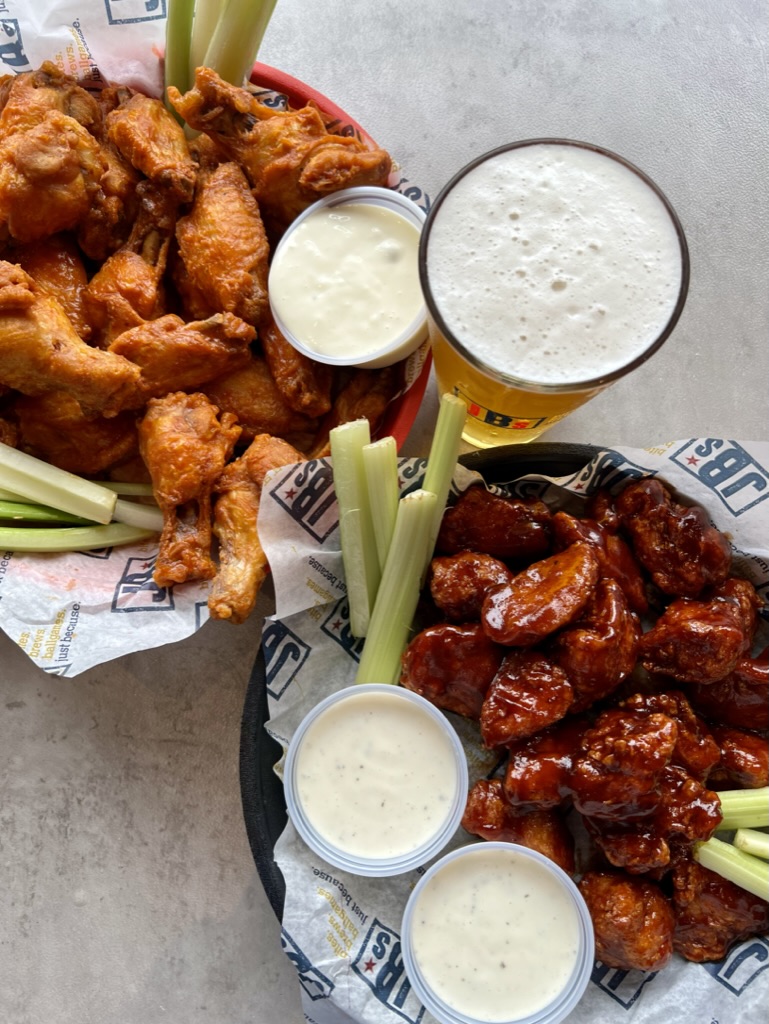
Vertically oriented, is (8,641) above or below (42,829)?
above

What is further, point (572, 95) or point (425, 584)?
point (572, 95)

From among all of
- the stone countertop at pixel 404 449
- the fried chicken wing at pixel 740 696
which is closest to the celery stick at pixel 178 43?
the stone countertop at pixel 404 449

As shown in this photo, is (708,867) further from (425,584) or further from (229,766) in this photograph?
(229,766)

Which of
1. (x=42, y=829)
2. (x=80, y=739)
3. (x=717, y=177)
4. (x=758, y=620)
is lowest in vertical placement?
(x=42, y=829)

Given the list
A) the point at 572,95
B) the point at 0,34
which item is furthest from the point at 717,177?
the point at 0,34

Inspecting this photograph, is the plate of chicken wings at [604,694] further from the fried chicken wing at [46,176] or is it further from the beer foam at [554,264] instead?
the fried chicken wing at [46,176]

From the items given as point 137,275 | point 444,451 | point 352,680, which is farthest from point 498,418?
point 137,275

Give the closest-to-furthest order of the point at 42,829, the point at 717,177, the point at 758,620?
the point at 758,620
the point at 42,829
the point at 717,177

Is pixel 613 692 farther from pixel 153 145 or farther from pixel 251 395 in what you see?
pixel 153 145
